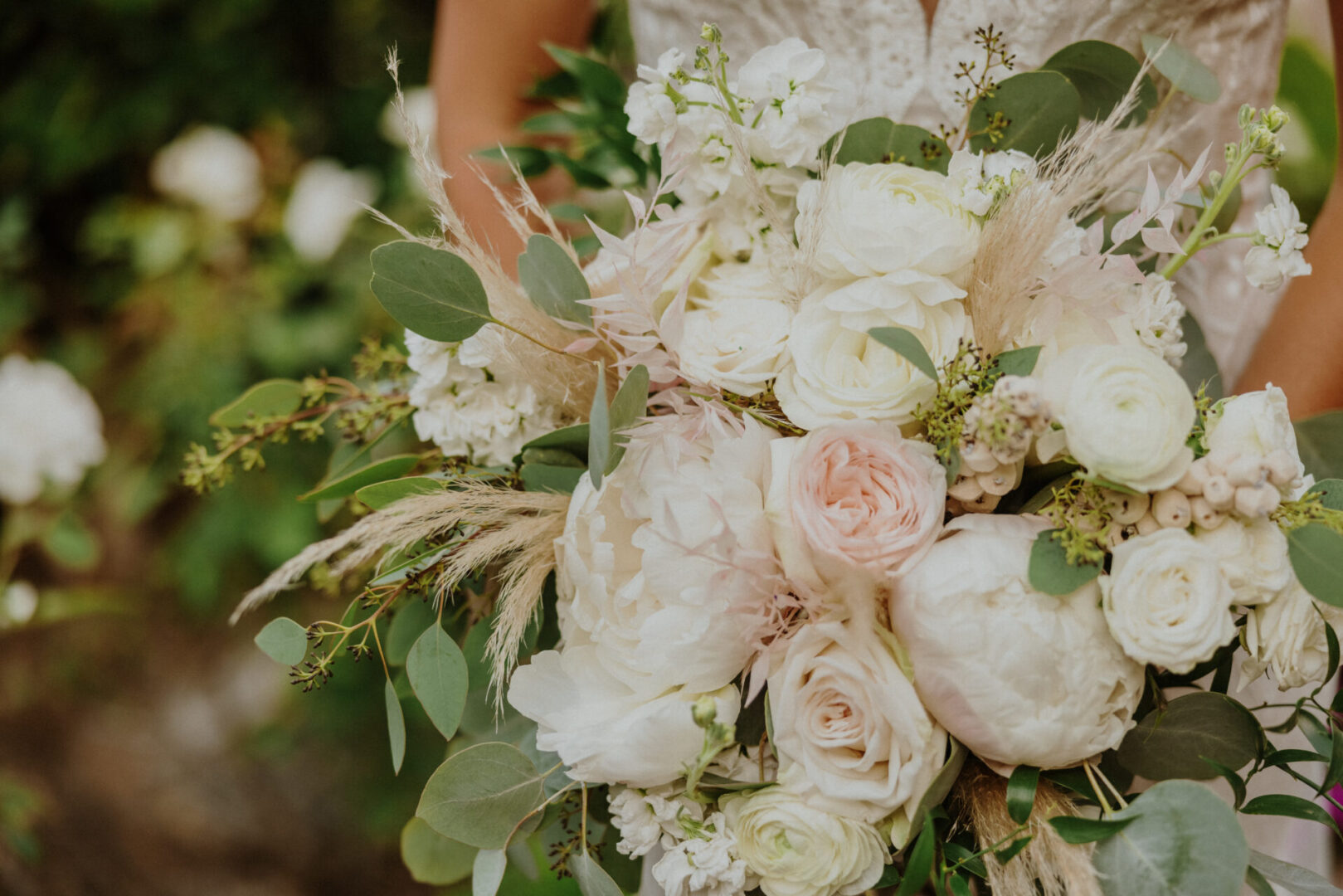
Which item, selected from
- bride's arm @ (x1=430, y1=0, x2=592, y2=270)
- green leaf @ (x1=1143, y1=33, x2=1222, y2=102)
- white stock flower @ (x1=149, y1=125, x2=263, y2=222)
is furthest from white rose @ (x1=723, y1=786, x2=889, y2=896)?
white stock flower @ (x1=149, y1=125, x2=263, y2=222)

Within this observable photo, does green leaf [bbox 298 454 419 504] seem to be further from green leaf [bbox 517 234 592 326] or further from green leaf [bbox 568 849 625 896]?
green leaf [bbox 568 849 625 896]

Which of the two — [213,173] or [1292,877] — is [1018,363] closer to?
[1292,877]

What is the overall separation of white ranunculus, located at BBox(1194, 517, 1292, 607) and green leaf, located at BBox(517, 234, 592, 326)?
1.29 ft

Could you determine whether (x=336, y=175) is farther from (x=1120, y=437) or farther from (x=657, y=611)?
(x=1120, y=437)

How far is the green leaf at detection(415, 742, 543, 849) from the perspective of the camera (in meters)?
0.61

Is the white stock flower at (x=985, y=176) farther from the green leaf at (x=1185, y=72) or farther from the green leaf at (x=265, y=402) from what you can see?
the green leaf at (x=265, y=402)

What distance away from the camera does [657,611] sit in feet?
1.81

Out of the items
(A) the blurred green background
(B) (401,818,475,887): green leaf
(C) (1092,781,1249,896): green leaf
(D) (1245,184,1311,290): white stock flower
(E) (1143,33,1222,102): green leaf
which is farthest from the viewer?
(A) the blurred green background

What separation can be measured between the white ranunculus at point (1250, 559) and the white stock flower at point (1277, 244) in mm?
170

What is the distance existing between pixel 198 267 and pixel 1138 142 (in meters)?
1.88

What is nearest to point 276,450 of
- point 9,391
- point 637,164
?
point 9,391

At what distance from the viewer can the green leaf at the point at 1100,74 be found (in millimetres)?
689

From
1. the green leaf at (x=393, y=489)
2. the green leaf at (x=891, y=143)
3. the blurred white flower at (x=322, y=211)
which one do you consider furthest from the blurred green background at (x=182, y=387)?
the green leaf at (x=891, y=143)

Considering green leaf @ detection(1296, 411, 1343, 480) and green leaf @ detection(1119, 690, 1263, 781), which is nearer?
green leaf @ detection(1119, 690, 1263, 781)
